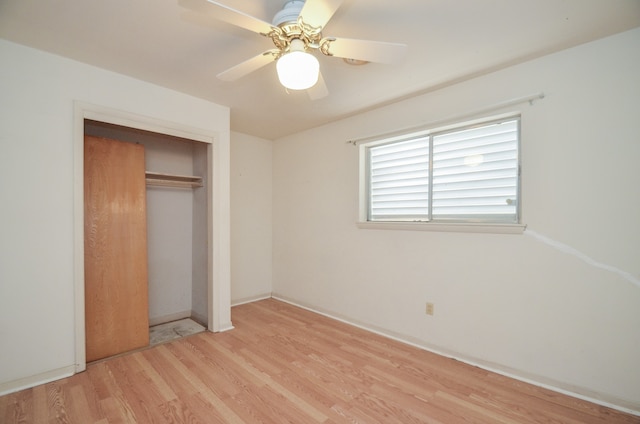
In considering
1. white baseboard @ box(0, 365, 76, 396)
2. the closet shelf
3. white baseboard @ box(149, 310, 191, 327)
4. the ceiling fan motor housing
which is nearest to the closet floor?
white baseboard @ box(149, 310, 191, 327)

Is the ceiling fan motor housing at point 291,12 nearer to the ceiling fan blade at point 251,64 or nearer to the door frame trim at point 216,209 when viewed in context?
the ceiling fan blade at point 251,64

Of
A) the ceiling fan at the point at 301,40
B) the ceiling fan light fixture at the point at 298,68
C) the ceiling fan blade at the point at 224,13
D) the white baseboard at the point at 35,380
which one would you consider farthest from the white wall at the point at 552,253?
the white baseboard at the point at 35,380

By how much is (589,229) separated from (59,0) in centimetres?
358

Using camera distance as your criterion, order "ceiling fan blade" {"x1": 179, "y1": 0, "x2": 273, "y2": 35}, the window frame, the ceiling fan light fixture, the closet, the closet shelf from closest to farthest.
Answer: "ceiling fan blade" {"x1": 179, "y1": 0, "x2": 273, "y2": 35} → the ceiling fan light fixture → the window frame → the closet shelf → the closet

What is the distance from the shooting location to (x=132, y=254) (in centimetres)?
271

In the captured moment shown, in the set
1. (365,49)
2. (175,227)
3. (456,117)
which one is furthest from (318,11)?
(175,227)

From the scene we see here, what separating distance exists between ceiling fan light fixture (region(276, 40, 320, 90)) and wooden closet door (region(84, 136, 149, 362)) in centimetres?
206

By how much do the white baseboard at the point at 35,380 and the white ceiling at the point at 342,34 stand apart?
2.42m

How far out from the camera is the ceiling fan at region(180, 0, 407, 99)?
4.23 ft

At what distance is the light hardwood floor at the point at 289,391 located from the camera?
5.88ft

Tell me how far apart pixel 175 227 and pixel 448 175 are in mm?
3169

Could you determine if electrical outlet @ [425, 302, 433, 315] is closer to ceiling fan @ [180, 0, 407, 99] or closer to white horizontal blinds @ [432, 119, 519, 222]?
white horizontal blinds @ [432, 119, 519, 222]

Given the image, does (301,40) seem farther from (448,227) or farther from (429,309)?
(429,309)

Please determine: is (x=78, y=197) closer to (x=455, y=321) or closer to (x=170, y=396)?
(x=170, y=396)
